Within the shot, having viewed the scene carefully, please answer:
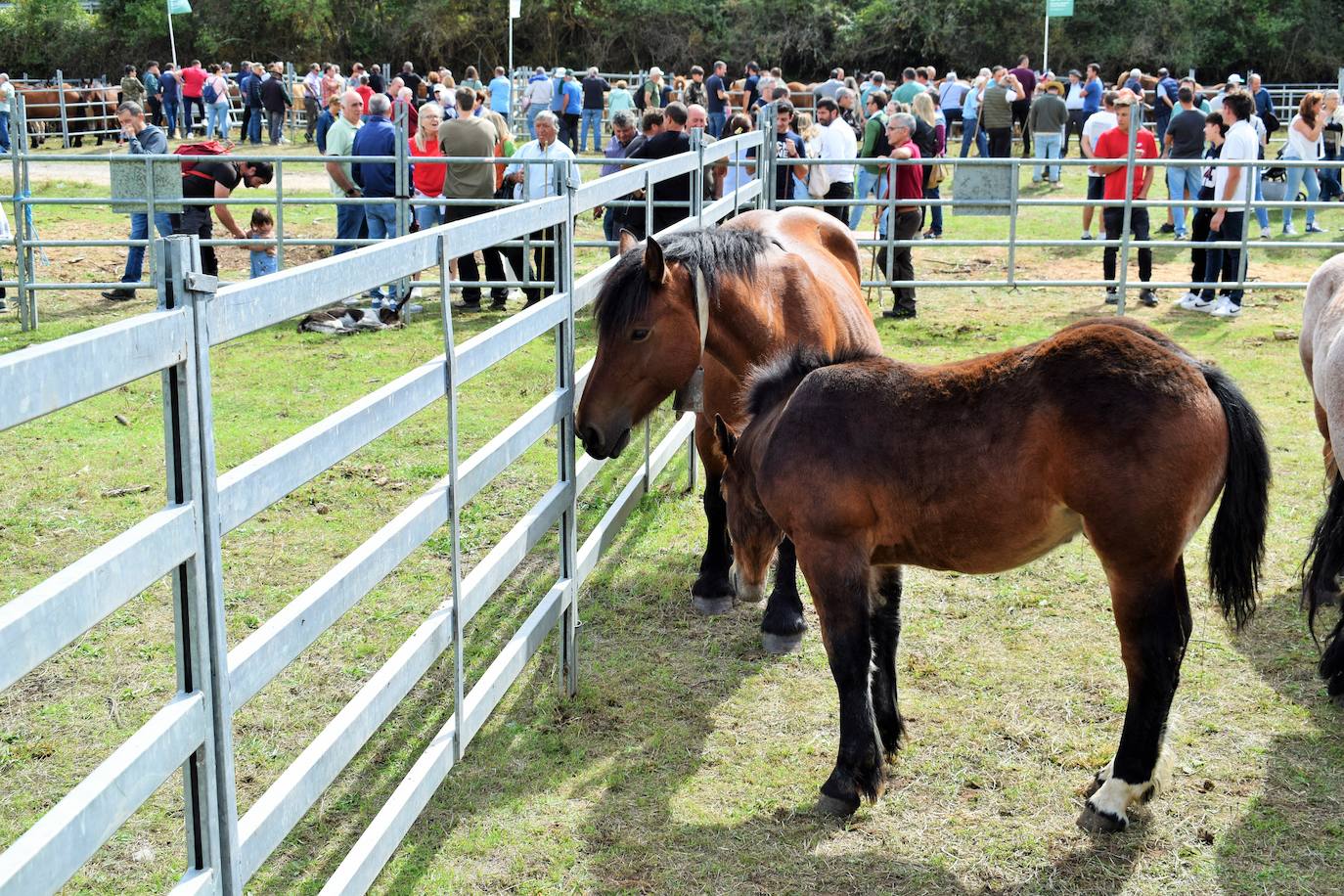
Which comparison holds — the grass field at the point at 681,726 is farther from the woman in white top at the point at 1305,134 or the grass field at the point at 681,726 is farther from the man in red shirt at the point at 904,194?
the woman in white top at the point at 1305,134

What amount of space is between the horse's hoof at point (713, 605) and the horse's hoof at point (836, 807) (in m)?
1.67

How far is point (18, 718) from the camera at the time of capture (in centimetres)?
416

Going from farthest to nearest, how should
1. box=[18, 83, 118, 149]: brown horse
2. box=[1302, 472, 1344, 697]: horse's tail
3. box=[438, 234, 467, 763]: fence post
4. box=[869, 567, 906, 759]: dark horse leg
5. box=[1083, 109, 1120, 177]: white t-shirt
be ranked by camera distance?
1. box=[18, 83, 118, 149]: brown horse
2. box=[1083, 109, 1120, 177]: white t-shirt
3. box=[1302, 472, 1344, 697]: horse's tail
4. box=[869, 567, 906, 759]: dark horse leg
5. box=[438, 234, 467, 763]: fence post

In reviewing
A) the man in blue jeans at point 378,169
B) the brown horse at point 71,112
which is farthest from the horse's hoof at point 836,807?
the brown horse at point 71,112

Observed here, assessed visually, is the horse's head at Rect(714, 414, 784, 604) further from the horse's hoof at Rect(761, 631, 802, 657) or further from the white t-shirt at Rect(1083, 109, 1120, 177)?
the white t-shirt at Rect(1083, 109, 1120, 177)

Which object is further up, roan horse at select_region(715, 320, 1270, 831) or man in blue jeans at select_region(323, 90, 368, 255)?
man in blue jeans at select_region(323, 90, 368, 255)

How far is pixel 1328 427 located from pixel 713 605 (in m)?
2.50

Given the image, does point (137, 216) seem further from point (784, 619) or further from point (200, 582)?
point (200, 582)

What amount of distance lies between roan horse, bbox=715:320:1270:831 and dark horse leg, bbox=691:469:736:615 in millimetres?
1504

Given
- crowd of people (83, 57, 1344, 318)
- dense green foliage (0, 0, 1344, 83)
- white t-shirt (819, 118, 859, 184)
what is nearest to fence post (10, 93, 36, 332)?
crowd of people (83, 57, 1344, 318)

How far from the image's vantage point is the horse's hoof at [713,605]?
532cm

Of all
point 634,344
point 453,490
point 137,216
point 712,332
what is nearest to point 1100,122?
point 137,216

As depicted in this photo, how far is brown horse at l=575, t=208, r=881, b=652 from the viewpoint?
440 cm

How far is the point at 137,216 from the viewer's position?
1192 cm
